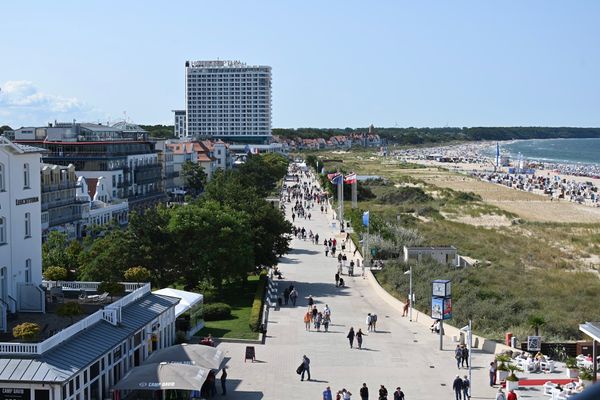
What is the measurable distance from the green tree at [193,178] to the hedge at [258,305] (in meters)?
57.2

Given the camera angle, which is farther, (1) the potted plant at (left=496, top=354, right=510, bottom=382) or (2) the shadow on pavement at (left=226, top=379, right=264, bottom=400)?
(1) the potted plant at (left=496, top=354, right=510, bottom=382)

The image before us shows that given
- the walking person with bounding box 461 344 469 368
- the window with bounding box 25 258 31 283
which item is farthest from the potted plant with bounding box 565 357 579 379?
the window with bounding box 25 258 31 283

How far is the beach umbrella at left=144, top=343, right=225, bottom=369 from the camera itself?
24.4 m

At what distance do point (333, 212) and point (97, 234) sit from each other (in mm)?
33883

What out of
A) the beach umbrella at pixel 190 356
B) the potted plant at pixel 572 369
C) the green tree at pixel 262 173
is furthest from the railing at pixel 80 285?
the green tree at pixel 262 173

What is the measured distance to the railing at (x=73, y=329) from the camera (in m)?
19.7

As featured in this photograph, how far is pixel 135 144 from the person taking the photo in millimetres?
82188

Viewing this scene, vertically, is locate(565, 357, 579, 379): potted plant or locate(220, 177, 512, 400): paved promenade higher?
locate(565, 357, 579, 379): potted plant

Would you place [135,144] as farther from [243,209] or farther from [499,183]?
[499,183]

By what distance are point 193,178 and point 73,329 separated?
81588mm

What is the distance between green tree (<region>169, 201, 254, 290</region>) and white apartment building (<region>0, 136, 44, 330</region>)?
38.5 ft

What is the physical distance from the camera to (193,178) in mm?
102688

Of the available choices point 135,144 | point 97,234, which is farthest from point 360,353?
point 135,144

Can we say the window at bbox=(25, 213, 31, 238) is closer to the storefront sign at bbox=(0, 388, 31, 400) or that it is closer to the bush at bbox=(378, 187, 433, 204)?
the storefront sign at bbox=(0, 388, 31, 400)
